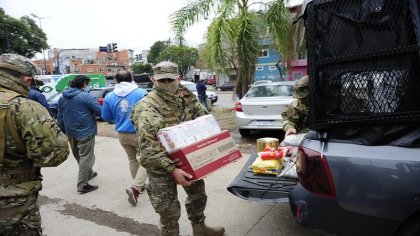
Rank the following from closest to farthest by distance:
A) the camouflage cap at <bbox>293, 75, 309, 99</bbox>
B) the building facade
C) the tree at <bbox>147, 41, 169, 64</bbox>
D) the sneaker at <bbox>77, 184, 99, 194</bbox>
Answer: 1. the camouflage cap at <bbox>293, 75, 309, 99</bbox>
2. the sneaker at <bbox>77, 184, 99, 194</bbox>
3. the building facade
4. the tree at <bbox>147, 41, 169, 64</bbox>

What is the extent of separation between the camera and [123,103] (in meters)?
4.41

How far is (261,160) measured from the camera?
3.45 meters

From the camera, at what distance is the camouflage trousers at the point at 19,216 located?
2139 millimetres

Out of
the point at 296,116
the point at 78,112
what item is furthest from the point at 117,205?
the point at 296,116

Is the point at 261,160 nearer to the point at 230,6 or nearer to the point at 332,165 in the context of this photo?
the point at 332,165

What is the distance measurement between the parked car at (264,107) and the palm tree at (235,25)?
0.96 meters

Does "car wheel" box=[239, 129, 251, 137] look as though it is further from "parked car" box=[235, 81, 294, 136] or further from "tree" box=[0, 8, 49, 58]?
"tree" box=[0, 8, 49, 58]

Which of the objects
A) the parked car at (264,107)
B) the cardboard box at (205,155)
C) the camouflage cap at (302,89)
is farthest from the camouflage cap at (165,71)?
the parked car at (264,107)

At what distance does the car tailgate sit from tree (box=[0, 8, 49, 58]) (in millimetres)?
40455

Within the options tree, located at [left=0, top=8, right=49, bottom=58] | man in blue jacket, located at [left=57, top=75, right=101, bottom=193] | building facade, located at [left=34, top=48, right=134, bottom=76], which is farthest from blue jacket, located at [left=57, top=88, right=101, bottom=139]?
building facade, located at [left=34, top=48, right=134, bottom=76]

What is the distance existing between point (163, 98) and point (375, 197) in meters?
1.68

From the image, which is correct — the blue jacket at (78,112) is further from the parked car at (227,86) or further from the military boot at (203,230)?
the parked car at (227,86)

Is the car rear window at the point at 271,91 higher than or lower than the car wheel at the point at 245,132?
higher

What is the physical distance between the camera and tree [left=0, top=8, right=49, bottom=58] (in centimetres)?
3824
